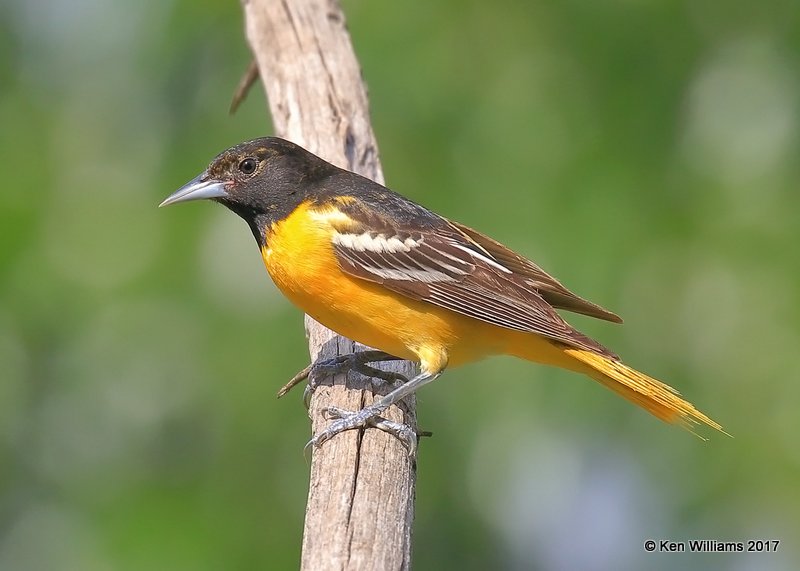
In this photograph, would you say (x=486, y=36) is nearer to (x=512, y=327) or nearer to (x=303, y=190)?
(x=303, y=190)

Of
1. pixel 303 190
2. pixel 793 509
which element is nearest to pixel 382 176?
pixel 303 190

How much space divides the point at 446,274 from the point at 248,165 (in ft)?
3.44

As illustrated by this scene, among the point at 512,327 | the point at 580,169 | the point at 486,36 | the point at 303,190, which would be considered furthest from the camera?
the point at 486,36

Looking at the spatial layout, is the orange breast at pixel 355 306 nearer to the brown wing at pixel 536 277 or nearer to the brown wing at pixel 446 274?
the brown wing at pixel 446 274

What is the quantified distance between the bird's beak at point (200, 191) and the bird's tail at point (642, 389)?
5.63 ft

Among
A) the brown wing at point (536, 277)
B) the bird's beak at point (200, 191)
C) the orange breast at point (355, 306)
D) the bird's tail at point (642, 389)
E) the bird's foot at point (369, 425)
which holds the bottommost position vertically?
the bird's foot at point (369, 425)

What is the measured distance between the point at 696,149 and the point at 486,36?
48.5 inches

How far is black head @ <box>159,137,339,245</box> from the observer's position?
5363mm

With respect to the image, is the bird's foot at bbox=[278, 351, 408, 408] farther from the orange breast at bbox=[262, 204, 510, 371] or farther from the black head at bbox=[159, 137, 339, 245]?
the black head at bbox=[159, 137, 339, 245]

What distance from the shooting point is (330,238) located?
509 centimetres

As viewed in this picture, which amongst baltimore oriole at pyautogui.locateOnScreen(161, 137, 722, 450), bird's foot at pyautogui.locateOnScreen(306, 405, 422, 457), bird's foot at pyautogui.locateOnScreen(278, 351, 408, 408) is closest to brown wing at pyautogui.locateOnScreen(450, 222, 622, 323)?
baltimore oriole at pyautogui.locateOnScreen(161, 137, 722, 450)

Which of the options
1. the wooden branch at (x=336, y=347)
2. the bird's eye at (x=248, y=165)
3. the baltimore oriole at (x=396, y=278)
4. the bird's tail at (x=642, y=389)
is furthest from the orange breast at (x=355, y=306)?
the bird's tail at (x=642, y=389)

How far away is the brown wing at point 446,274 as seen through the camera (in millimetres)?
4992

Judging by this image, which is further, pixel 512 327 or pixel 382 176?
pixel 382 176
